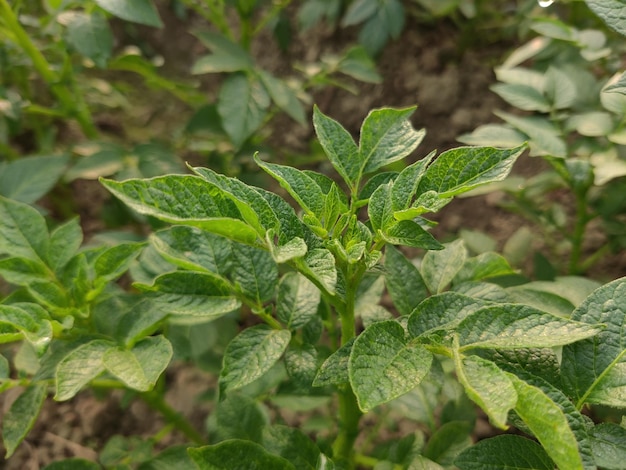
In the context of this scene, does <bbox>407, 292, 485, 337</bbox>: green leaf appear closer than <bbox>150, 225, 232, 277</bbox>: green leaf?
Yes

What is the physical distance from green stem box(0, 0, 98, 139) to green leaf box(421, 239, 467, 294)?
3.03 ft

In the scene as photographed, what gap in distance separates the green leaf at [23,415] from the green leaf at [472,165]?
1.94 ft

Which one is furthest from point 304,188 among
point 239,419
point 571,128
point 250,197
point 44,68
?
point 44,68

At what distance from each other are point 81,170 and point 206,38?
1.35ft

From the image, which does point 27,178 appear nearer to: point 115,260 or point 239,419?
point 115,260

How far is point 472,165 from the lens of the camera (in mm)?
571

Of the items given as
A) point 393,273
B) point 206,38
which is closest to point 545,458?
point 393,273

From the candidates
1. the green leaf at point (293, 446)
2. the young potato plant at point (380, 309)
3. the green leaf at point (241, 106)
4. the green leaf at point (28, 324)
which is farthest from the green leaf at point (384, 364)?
the green leaf at point (241, 106)

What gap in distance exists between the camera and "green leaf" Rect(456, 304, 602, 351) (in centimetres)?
52

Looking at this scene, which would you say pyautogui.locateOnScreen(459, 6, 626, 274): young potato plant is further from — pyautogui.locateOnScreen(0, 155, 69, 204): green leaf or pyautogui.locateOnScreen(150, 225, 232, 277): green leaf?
pyautogui.locateOnScreen(0, 155, 69, 204): green leaf

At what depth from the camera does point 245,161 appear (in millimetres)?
1463

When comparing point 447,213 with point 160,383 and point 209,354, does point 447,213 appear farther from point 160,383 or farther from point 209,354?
point 160,383

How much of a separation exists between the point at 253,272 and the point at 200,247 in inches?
3.2

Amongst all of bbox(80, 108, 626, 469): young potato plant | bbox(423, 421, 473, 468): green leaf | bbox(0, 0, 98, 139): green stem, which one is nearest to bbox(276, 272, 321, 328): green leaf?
bbox(80, 108, 626, 469): young potato plant
